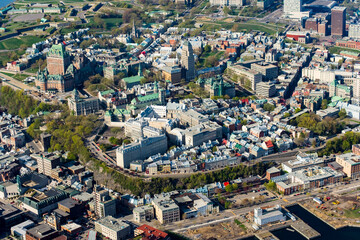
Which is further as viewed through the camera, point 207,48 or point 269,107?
point 207,48

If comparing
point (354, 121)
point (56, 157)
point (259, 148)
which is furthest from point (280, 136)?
point (56, 157)

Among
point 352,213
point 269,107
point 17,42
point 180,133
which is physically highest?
point 17,42

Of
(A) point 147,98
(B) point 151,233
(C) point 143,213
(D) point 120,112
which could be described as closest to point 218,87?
(A) point 147,98

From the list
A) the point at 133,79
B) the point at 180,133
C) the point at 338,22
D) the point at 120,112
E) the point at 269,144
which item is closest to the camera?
the point at 269,144

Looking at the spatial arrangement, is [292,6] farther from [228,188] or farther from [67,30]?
[228,188]

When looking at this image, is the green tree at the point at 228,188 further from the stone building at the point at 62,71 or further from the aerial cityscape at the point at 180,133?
the stone building at the point at 62,71

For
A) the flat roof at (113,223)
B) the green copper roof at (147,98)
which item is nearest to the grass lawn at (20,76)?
the green copper roof at (147,98)
